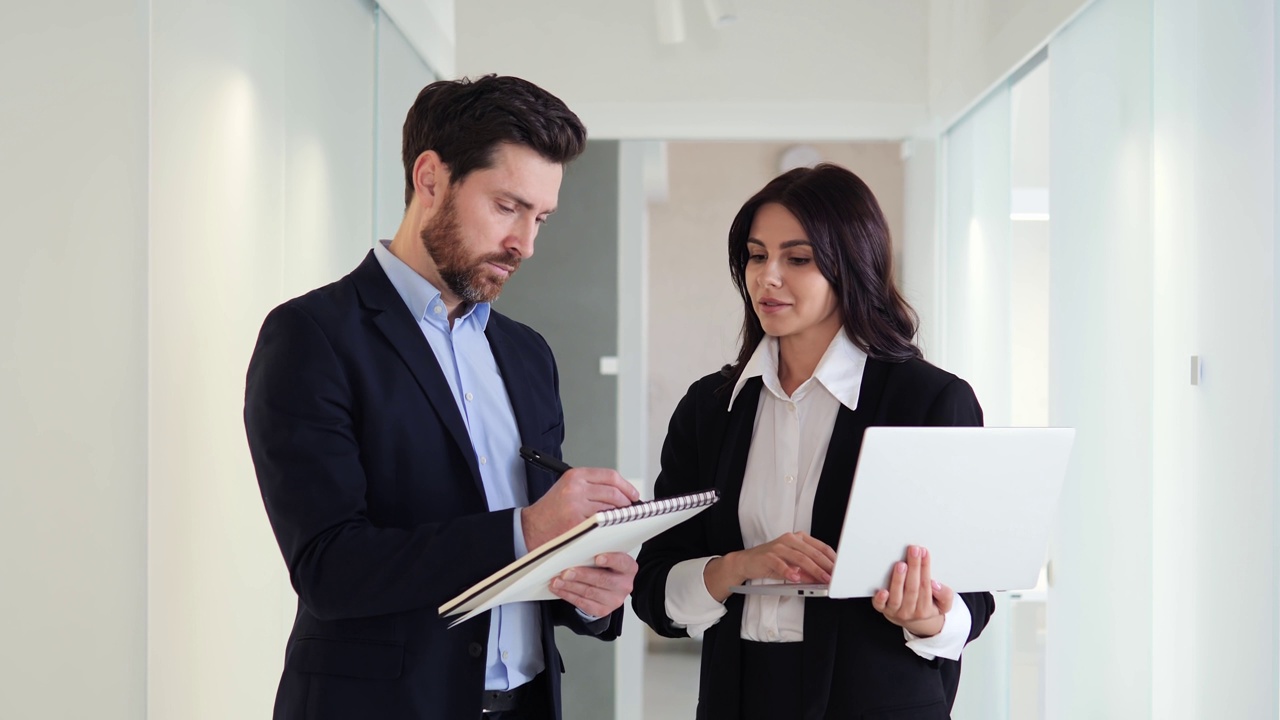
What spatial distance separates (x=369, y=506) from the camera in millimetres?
1548

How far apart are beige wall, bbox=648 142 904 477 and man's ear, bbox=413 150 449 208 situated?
9.33 feet

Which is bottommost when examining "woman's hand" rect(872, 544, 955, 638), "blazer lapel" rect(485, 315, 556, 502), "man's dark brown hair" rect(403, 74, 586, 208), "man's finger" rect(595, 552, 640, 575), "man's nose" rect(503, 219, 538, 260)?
"woman's hand" rect(872, 544, 955, 638)

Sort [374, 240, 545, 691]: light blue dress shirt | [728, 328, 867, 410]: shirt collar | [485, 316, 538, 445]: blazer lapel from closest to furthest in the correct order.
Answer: [374, 240, 545, 691]: light blue dress shirt < [485, 316, 538, 445]: blazer lapel < [728, 328, 867, 410]: shirt collar

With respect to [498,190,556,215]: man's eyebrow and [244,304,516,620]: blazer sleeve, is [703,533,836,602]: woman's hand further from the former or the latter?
[498,190,556,215]: man's eyebrow

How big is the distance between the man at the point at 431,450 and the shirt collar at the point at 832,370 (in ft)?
1.17

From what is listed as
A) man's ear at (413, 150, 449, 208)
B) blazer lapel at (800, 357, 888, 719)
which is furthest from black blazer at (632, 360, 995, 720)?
man's ear at (413, 150, 449, 208)

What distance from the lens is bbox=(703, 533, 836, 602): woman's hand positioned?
1650mm

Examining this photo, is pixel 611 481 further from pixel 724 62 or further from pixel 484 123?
pixel 724 62

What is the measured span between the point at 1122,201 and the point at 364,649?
2.31 m

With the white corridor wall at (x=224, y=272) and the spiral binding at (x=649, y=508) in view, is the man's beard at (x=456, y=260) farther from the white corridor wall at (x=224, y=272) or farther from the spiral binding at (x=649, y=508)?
the white corridor wall at (x=224, y=272)

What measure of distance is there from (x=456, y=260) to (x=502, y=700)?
25.3 inches

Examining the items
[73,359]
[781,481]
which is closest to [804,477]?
[781,481]

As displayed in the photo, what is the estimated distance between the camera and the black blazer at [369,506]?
1.44 metres

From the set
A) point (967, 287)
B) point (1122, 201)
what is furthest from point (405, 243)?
point (967, 287)
